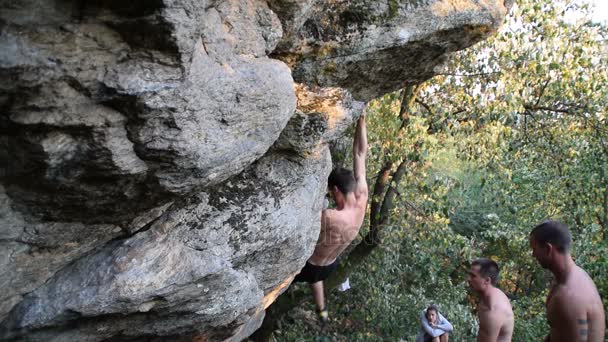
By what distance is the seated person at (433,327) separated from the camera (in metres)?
8.02

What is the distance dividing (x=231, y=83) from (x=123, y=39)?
0.74 m

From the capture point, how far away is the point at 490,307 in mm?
5516

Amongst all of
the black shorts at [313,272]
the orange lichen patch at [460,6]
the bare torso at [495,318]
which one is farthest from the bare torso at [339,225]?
the orange lichen patch at [460,6]

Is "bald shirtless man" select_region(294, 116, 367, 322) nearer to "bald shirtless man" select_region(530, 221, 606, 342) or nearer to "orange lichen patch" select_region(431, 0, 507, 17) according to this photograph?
"orange lichen patch" select_region(431, 0, 507, 17)

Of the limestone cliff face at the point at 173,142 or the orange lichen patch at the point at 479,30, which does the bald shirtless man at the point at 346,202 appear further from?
the orange lichen patch at the point at 479,30

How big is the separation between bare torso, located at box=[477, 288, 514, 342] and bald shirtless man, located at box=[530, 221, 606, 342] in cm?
70

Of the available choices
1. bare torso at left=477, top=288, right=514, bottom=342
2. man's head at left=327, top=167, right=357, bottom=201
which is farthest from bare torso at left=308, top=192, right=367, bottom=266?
bare torso at left=477, top=288, right=514, bottom=342

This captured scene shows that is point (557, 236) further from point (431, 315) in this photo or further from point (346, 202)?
point (431, 315)

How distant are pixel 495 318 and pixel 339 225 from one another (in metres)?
1.79

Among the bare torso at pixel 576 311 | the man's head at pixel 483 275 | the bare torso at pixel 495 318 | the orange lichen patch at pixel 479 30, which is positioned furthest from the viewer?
the man's head at pixel 483 275

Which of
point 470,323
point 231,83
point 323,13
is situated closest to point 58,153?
point 231,83

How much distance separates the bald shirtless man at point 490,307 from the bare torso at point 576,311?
2.65ft

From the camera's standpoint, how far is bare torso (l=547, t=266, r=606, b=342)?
4430 millimetres

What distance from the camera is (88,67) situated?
2.74 metres
